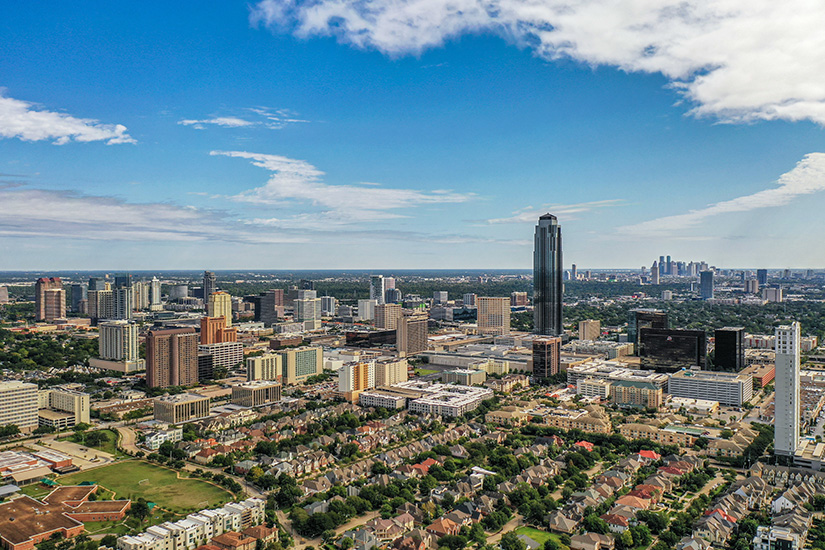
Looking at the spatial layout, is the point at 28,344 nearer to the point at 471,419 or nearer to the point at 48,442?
the point at 48,442

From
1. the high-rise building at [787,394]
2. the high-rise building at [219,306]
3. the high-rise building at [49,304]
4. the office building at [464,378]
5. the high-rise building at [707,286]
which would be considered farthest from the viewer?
the high-rise building at [707,286]

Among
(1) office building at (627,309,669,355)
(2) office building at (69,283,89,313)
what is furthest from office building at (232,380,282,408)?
(2) office building at (69,283,89,313)

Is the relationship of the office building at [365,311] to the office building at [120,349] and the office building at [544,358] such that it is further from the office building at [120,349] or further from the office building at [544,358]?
the office building at [544,358]

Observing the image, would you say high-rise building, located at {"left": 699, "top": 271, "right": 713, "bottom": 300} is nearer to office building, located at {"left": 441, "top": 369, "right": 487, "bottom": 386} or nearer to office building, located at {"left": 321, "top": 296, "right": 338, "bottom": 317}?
office building, located at {"left": 321, "top": 296, "right": 338, "bottom": 317}

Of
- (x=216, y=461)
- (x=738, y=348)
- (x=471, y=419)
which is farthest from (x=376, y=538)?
(x=738, y=348)

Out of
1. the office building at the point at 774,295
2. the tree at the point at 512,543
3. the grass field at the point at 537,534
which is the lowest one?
the grass field at the point at 537,534

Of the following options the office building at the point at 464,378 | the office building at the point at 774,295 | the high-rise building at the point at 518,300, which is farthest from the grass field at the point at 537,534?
the office building at the point at 774,295
